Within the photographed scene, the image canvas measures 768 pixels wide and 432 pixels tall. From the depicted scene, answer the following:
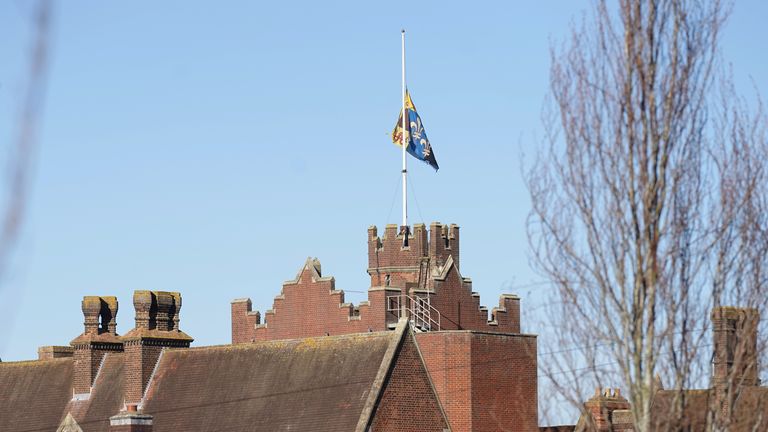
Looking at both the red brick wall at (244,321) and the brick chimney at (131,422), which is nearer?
the brick chimney at (131,422)

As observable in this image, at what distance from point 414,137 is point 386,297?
22.0ft

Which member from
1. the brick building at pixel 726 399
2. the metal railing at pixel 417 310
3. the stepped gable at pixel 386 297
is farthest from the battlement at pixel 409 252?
the brick building at pixel 726 399

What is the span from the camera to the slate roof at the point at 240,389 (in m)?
48.3

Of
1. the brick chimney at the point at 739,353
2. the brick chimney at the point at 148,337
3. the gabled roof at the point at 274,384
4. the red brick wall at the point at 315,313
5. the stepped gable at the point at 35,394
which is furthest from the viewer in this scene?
the red brick wall at the point at 315,313

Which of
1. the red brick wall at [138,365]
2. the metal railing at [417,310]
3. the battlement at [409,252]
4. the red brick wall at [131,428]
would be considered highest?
the battlement at [409,252]

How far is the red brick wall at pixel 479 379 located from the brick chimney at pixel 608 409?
429cm

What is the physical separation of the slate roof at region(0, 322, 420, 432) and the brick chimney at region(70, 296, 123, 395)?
36 cm

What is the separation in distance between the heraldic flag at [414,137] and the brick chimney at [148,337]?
46.2ft

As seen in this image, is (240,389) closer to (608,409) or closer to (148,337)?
(148,337)

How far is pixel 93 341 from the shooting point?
186 ft

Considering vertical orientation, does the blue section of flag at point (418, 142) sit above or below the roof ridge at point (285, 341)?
above

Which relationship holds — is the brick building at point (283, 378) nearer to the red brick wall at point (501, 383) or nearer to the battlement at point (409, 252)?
the red brick wall at point (501, 383)

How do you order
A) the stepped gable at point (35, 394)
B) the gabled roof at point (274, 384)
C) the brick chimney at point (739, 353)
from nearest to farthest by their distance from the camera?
the brick chimney at point (739, 353) → the gabled roof at point (274, 384) → the stepped gable at point (35, 394)

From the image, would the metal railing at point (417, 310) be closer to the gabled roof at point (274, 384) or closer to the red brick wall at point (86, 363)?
the gabled roof at point (274, 384)
